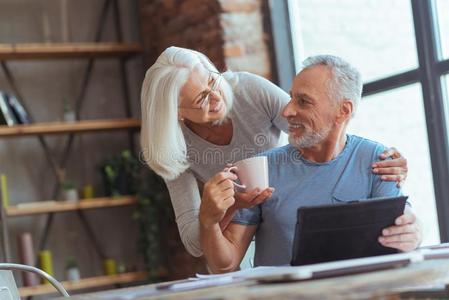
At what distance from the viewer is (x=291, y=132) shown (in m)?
2.27

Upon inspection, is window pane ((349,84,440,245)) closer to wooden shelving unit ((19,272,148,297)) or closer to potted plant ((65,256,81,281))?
wooden shelving unit ((19,272,148,297))

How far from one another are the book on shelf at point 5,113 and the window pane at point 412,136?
1888 mm

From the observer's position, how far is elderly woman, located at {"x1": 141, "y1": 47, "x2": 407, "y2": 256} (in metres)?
2.40

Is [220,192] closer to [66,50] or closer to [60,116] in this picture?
[66,50]

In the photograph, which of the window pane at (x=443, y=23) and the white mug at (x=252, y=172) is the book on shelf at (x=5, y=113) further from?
the white mug at (x=252, y=172)

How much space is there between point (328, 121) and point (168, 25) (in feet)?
8.04

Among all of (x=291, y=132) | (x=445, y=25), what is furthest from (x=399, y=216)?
(x=445, y=25)

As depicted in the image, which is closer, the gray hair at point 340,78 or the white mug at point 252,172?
the white mug at point 252,172

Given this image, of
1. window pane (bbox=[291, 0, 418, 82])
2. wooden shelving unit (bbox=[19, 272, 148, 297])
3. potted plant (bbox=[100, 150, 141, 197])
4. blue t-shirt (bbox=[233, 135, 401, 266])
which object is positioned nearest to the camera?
blue t-shirt (bbox=[233, 135, 401, 266])

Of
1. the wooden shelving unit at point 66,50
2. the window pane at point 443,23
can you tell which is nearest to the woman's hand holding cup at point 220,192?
the window pane at point 443,23

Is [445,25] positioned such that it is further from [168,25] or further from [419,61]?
[168,25]

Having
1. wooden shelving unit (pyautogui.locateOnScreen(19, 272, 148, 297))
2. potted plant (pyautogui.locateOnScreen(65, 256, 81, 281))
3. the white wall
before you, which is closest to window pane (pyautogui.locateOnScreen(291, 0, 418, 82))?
the white wall

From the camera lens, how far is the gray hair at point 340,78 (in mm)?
2289

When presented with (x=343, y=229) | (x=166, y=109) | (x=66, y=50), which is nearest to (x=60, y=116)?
(x=66, y=50)
